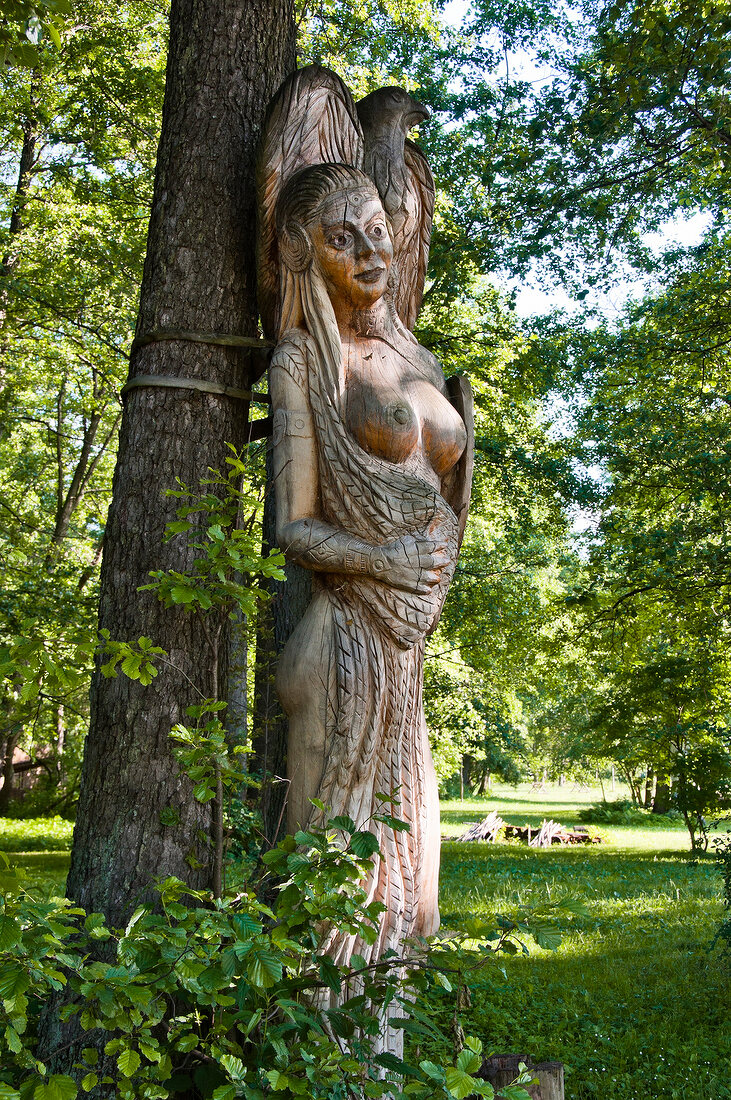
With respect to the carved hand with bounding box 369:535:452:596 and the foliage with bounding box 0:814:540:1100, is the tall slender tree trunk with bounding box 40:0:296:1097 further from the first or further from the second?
the carved hand with bounding box 369:535:452:596

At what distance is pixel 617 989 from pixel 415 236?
5482 millimetres

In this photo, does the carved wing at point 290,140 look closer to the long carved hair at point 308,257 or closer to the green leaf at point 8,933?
the long carved hair at point 308,257

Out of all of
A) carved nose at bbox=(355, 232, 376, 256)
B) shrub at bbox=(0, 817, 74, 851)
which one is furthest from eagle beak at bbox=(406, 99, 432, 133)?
shrub at bbox=(0, 817, 74, 851)

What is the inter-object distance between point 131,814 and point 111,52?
33.5 feet

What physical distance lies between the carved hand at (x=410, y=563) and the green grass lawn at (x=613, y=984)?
108cm

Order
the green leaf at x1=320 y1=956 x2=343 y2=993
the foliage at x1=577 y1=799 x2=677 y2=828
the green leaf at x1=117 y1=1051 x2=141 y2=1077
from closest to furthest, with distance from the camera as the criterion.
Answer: the green leaf at x1=117 y1=1051 x2=141 y2=1077, the green leaf at x1=320 y1=956 x2=343 y2=993, the foliage at x1=577 y1=799 x2=677 y2=828

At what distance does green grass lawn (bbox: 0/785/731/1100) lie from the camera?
Result: 484 cm

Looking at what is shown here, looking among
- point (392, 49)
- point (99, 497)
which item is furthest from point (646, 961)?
point (99, 497)

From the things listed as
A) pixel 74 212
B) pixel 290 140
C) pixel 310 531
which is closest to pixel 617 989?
pixel 310 531

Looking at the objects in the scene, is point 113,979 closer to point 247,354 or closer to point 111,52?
point 247,354

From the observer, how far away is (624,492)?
35.5 ft

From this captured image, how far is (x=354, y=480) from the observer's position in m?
3.09

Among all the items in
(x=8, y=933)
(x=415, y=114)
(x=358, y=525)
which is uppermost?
(x=415, y=114)

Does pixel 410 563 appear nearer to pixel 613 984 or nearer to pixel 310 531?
pixel 310 531
